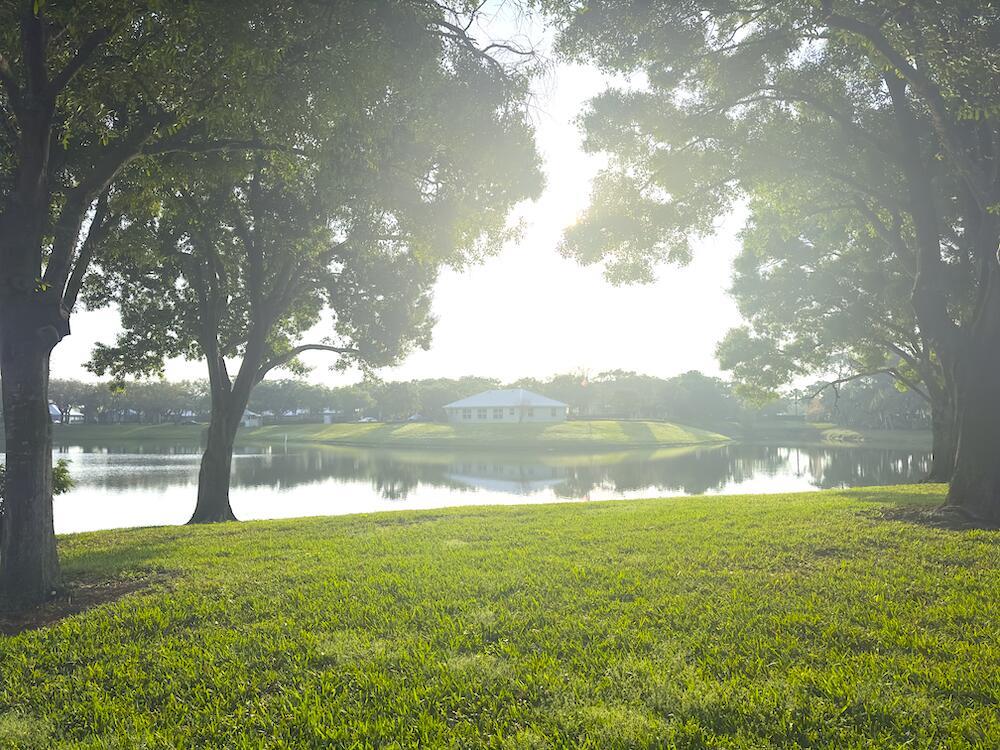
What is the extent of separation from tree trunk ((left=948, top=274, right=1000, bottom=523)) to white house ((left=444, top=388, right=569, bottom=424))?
69.7m

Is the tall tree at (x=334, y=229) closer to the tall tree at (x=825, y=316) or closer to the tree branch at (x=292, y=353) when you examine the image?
the tree branch at (x=292, y=353)

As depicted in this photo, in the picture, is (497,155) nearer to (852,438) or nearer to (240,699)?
(240,699)

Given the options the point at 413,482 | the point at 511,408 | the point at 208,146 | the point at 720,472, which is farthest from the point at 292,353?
the point at 511,408

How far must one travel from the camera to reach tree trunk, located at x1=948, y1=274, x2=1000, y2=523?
9.16m

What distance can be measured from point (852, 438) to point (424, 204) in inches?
2777

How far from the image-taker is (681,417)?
96.4 m

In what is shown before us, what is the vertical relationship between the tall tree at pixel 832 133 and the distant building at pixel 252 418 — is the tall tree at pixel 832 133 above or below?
above

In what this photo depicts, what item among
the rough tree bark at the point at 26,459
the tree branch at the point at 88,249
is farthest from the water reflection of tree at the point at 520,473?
the rough tree bark at the point at 26,459

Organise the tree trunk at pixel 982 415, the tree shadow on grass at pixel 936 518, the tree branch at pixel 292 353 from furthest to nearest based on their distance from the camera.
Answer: the tree branch at pixel 292 353 < the tree trunk at pixel 982 415 < the tree shadow on grass at pixel 936 518

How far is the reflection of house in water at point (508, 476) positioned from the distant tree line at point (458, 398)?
47.6 metres

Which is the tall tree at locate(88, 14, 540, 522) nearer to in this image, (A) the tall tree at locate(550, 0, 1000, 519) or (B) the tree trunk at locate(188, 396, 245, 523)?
(B) the tree trunk at locate(188, 396, 245, 523)

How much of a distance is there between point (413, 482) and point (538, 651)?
77.4 feet

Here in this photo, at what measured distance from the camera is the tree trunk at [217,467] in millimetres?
14938

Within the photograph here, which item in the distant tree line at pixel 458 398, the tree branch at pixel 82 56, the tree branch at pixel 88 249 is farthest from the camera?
the distant tree line at pixel 458 398
